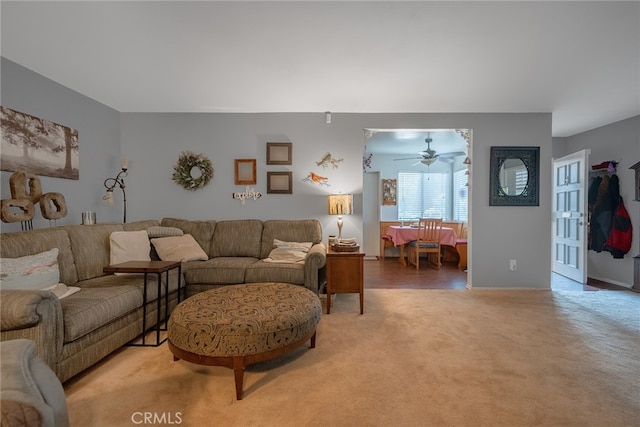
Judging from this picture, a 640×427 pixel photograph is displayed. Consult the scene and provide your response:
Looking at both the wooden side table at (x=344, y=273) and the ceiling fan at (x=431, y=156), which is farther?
the ceiling fan at (x=431, y=156)

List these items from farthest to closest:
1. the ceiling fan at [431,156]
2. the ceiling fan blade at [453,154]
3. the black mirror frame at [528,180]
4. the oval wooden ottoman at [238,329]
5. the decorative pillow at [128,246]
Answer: the ceiling fan blade at [453,154] < the ceiling fan at [431,156] < the black mirror frame at [528,180] < the decorative pillow at [128,246] < the oval wooden ottoman at [238,329]

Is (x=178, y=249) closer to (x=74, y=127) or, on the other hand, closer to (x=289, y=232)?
(x=289, y=232)

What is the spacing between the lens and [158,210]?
3.80 metres

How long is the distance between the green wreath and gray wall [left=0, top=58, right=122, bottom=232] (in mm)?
799

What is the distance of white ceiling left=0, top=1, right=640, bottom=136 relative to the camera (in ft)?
6.08

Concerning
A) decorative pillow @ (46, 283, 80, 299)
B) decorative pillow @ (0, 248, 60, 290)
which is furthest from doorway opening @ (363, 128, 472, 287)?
decorative pillow @ (0, 248, 60, 290)

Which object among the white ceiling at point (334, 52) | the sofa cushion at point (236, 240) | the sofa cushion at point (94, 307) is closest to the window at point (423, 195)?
the white ceiling at point (334, 52)

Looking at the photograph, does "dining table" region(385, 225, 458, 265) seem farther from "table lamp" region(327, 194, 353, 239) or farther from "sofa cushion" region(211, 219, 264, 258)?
"sofa cushion" region(211, 219, 264, 258)

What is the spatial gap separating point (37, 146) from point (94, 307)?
6.07 ft

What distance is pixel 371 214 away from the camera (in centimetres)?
654

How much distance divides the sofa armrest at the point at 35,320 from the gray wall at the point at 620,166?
6.17 metres

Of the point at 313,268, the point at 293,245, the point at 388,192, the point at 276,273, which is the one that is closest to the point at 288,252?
the point at 293,245

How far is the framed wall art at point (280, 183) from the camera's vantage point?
12.4 ft

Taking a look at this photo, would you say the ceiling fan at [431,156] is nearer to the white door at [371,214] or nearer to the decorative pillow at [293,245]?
the white door at [371,214]
